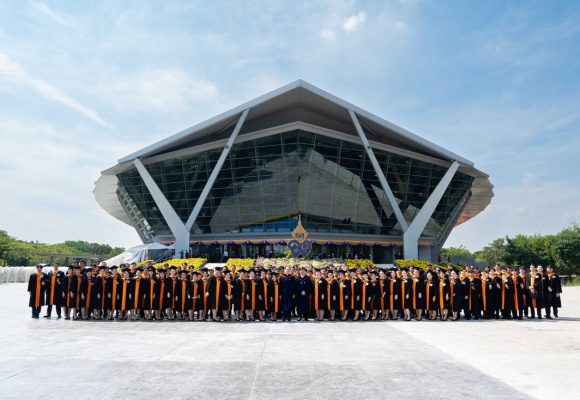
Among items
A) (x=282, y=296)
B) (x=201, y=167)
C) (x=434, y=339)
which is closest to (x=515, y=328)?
(x=434, y=339)

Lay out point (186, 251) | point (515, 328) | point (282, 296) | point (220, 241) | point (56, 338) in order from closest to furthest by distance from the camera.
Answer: point (56, 338)
point (515, 328)
point (282, 296)
point (186, 251)
point (220, 241)

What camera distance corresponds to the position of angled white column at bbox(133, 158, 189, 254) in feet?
128

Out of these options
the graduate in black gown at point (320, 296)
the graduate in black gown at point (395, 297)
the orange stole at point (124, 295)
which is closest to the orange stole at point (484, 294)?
the graduate in black gown at point (395, 297)

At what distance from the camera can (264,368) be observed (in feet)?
25.0

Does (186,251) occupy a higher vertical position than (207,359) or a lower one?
higher

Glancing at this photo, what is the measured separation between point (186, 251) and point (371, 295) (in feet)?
87.5

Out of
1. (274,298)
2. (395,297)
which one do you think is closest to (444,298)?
(395,297)

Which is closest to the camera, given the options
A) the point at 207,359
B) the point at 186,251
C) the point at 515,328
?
the point at 207,359

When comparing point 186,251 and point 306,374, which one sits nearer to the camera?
point 306,374

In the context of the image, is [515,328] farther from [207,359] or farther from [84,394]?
[84,394]

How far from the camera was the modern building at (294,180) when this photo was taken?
39.8 m

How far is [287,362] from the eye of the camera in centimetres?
811

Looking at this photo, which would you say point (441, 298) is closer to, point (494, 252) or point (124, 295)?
point (124, 295)

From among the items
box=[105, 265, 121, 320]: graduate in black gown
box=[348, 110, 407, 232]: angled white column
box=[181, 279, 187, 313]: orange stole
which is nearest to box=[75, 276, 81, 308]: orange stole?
box=[105, 265, 121, 320]: graduate in black gown
